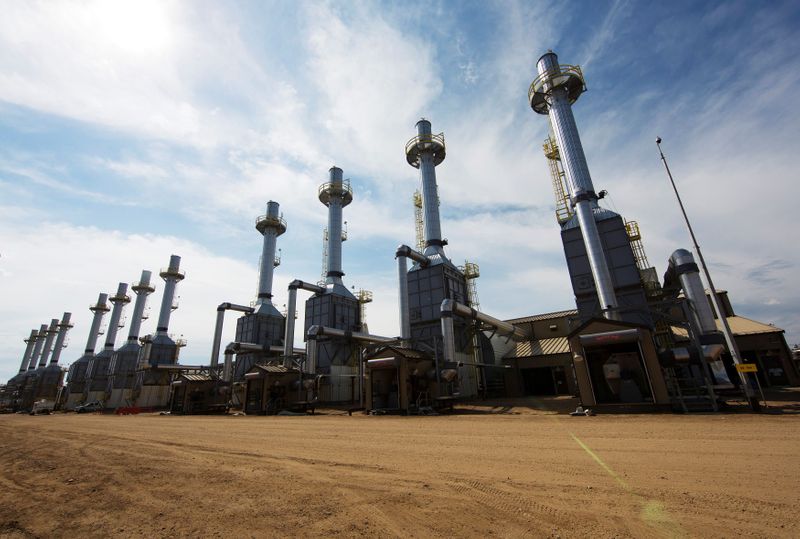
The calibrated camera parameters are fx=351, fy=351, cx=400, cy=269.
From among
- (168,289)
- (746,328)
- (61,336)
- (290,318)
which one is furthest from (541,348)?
(61,336)

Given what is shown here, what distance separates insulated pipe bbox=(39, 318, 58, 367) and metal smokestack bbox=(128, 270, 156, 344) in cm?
4309

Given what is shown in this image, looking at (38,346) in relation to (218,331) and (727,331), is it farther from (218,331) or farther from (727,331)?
(727,331)

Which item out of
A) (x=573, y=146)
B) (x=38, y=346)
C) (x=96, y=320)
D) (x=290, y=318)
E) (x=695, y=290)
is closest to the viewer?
(x=695, y=290)

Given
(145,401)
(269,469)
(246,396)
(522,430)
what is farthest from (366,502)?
(145,401)

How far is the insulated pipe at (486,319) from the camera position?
2595cm

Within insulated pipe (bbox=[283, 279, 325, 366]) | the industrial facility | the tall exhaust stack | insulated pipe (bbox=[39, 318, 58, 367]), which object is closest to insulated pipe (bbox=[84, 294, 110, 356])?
the industrial facility

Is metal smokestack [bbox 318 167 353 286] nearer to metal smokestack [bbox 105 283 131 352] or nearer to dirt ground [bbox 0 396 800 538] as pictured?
dirt ground [bbox 0 396 800 538]

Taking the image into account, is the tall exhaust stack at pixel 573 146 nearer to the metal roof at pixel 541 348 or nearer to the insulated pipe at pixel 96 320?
the metal roof at pixel 541 348

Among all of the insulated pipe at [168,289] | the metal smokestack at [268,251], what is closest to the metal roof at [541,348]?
the metal smokestack at [268,251]

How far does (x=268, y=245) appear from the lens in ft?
167

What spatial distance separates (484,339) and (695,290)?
715 inches

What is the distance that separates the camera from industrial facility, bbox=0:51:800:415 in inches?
715

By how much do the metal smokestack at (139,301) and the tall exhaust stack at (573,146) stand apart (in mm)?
66273

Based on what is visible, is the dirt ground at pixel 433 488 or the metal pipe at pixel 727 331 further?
the metal pipe at pixel 727 331
